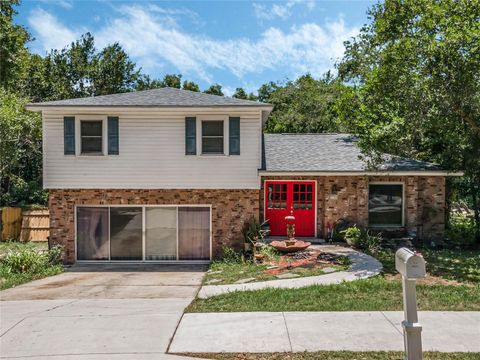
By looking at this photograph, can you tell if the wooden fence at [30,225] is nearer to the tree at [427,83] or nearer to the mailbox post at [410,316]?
the tree at [427,83]

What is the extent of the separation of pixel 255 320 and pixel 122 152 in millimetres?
7989

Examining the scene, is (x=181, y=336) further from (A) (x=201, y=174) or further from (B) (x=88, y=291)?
(A) (x=201, y=174)

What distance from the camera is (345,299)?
25.2 ft

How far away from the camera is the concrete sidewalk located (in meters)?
5.54

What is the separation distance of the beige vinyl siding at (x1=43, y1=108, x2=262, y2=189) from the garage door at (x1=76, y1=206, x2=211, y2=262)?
3.01ft

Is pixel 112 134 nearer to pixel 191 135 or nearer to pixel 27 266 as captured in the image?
pixel 191 135

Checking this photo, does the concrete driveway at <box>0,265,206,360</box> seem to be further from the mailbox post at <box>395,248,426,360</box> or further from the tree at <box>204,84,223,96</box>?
the tree at <box>204,84,223,96</box>

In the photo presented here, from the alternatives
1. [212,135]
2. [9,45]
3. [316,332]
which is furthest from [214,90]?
[316,332]

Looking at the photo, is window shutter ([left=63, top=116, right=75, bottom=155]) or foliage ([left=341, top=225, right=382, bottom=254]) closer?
window shutter ([left=63, top=116, right=75, bottom=155])

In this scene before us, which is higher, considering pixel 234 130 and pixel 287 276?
pixel 234 130

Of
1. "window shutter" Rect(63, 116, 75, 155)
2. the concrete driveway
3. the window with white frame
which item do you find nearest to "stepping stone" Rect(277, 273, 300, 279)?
the concrete driveway

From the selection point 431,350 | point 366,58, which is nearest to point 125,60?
point 366,58

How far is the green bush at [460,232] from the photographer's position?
1477 centimetres

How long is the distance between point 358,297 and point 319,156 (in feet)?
25.6
